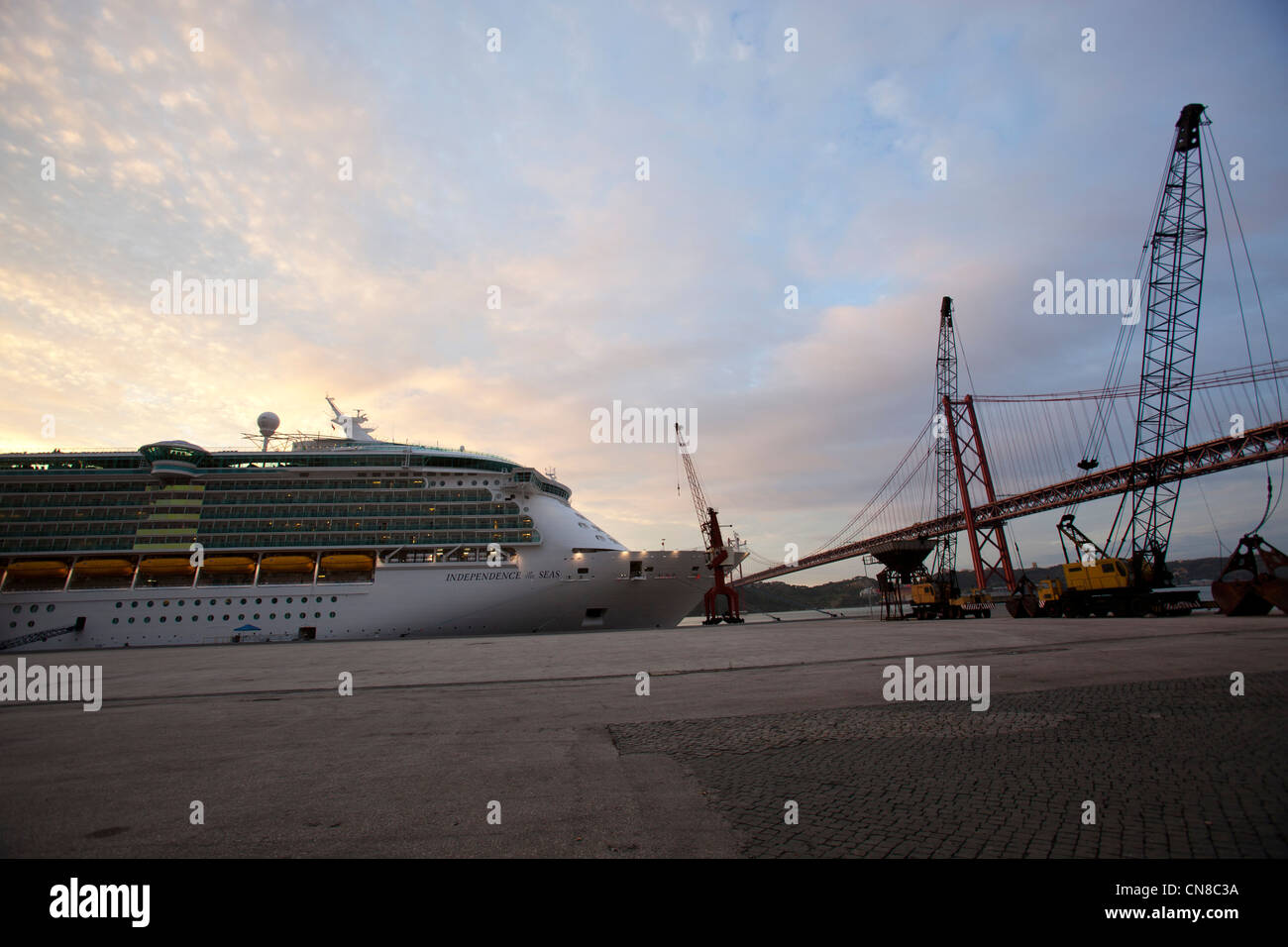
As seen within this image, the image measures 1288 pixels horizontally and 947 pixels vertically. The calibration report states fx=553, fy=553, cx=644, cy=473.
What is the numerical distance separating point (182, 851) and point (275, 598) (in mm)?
50530

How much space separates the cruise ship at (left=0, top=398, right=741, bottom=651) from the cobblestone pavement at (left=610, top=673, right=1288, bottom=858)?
38.9 metres

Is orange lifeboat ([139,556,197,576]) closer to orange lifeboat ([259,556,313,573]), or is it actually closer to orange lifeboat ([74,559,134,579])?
orange lifeboat ([74,559,134,579])

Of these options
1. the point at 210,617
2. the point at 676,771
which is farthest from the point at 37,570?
the point at 676,771

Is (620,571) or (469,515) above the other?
(469,515)

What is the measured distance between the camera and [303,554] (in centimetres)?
4897

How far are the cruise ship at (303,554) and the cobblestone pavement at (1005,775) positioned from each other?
127ft

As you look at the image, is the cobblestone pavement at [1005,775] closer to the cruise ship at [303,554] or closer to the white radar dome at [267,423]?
the cruise ship at [303,554]

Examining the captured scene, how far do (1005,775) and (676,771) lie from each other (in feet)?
10.4

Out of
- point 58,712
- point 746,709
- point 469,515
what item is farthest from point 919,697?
point 469,515

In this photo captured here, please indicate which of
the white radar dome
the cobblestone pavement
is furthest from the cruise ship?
the cobblestone pavement

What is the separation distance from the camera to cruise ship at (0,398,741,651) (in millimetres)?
45219
